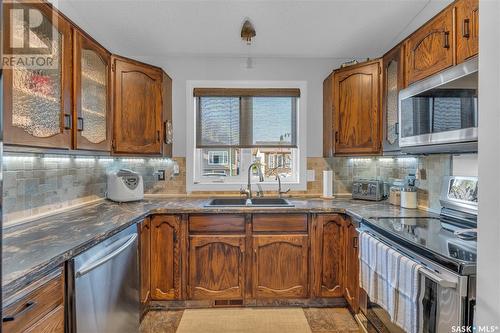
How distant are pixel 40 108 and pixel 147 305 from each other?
5.43 feet

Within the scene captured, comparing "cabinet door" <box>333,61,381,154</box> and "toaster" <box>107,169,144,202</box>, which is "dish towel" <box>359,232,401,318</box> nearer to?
"cabinet door" <box>333,61,381,154</box>

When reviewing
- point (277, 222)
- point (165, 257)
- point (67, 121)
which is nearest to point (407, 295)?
point (277, 222)

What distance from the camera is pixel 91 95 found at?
201 cm

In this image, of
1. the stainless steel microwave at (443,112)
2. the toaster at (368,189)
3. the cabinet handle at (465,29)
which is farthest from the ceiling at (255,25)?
the toaster at (368,189)

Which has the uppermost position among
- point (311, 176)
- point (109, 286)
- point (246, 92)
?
point (246, 92)

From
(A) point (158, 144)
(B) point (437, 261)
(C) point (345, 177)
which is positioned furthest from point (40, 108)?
(C) point (345, 177)

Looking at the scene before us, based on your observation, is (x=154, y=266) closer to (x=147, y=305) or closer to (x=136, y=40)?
(x=147, y=305)

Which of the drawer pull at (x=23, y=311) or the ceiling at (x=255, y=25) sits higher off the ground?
the ceiling at (x=255, y=25)

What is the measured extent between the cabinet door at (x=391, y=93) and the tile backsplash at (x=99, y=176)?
34 cm

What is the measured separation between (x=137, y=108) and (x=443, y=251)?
2315 mm

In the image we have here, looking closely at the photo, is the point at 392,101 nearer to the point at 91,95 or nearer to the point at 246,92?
the point at 246,92

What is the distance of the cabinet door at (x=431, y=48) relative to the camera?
1.58 metres

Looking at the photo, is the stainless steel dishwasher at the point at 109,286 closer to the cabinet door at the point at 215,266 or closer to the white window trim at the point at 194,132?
the cabinet door at the point at 215,266

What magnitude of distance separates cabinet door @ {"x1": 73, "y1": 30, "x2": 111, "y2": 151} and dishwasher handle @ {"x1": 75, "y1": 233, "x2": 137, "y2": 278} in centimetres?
69
